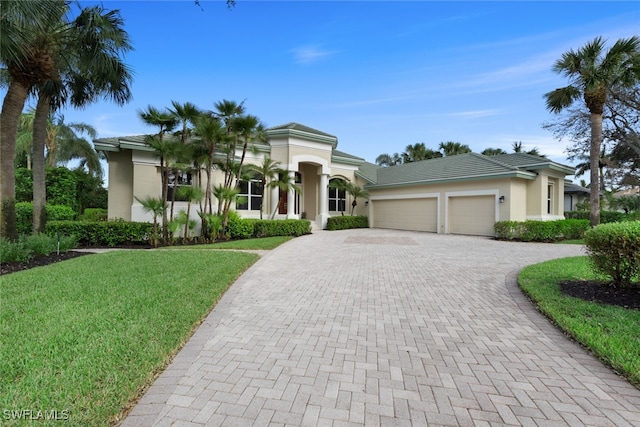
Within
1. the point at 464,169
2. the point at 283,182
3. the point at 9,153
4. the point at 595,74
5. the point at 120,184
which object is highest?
the point at 595,74

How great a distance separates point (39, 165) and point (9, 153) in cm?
280

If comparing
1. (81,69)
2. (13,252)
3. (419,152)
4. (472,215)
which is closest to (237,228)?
(13,252)

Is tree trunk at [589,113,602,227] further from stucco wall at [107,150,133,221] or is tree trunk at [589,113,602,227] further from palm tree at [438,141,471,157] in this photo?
palm tree at [438,141,471,157]

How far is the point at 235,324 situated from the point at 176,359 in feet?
3.54

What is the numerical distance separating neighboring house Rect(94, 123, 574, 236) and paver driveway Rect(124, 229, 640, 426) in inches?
486

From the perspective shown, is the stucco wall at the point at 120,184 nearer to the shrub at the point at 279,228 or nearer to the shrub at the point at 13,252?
the shrub at the point at 279,228

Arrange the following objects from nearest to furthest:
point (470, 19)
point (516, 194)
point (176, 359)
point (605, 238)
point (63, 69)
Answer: point (176, 359) → point (605, 238) → point (470, 19) → point (63, 69) → point (516, 194)

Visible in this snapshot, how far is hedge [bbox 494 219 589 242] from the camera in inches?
584

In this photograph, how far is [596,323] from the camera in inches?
157

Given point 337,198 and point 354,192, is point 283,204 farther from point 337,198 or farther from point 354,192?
point 354,192

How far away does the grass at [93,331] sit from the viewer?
2.40 metres

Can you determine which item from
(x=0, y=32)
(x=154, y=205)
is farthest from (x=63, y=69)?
(x=154, y=205)

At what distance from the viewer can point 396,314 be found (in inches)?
184

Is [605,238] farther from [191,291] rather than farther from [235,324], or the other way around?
[191,291]
